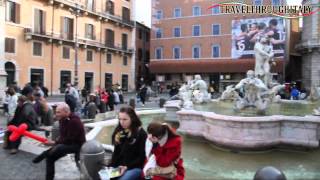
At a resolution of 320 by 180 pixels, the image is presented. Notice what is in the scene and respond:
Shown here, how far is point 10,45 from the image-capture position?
2905 cm

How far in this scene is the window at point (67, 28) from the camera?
34719 mm

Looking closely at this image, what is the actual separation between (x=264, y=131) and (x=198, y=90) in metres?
6.12

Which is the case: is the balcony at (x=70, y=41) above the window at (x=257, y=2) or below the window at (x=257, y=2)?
below

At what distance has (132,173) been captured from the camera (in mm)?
4156

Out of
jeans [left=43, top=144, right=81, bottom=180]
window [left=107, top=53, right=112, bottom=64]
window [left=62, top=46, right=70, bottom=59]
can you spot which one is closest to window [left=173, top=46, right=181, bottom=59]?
window [left=107, top=53, right=112, bottom=64]

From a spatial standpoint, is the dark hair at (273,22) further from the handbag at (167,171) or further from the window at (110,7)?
the handbag at (167,171)

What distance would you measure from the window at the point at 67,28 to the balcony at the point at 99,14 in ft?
4.45

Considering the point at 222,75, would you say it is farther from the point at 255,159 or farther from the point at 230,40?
the point at 255,159

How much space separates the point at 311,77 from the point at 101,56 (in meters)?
22.8

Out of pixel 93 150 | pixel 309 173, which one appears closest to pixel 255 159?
pixel 309 173

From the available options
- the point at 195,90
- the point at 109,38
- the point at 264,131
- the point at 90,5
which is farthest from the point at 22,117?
the point at 109,38

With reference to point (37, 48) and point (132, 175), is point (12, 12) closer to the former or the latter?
point (37, 48)

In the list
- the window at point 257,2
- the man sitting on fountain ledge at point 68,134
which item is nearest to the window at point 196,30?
the window at point 257,2

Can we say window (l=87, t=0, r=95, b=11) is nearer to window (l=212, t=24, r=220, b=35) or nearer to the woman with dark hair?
window (l=212, t=24, r=220, b=35)
